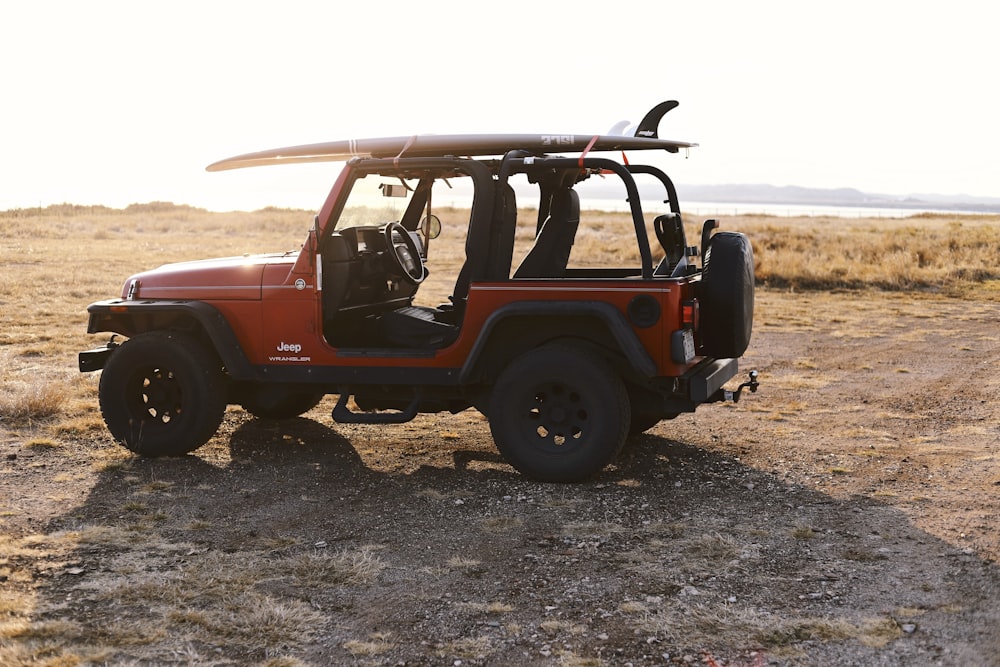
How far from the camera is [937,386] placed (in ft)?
34.0

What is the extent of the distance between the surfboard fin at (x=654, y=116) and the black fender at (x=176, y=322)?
3197 mm

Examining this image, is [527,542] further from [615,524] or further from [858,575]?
[858,575]

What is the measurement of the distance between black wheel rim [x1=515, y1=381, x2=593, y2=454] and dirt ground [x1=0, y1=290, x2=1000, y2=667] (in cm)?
30

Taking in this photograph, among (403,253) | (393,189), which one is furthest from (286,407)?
(393,189)

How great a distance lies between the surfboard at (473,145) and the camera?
681 cm

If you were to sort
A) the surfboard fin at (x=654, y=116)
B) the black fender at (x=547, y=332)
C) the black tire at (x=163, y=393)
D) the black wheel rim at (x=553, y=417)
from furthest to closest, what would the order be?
the black tire at (x=163, y=393) < the surfboard fin at (x=654, y=116) < the black wheel rim at (x=553, y=417) < the black fender at (x=547, y=332)

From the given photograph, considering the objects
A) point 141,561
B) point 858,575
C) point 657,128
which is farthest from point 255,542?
point 657,128

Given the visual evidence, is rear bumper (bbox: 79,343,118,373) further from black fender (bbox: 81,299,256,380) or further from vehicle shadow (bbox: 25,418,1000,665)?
vehicle shadow (bbox: 25,418,1000,665)

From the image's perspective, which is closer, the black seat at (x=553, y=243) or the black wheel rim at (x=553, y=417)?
the black wheel rim at (x=553, y=417)

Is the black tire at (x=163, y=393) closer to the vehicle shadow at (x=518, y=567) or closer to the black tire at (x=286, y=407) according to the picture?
the vehicle shadow at (x=518, y=567)

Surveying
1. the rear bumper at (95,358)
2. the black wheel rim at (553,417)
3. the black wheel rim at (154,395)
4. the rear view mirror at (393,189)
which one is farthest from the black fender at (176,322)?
the black wheel rim at (553,417)

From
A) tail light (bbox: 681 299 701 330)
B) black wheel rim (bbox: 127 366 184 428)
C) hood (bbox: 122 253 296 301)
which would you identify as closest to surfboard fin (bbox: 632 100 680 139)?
tail light (bbox: 681 299 701 330)

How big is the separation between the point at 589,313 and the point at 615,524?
1.33 m

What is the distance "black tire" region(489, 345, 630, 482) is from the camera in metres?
6.50
